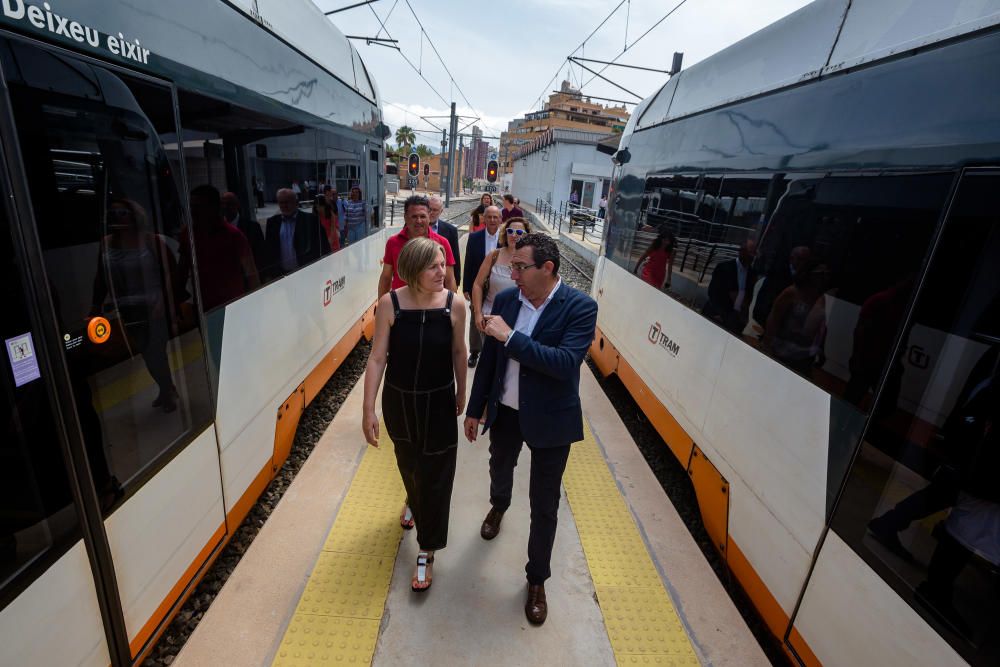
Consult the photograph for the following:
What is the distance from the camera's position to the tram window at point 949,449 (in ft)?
5.81

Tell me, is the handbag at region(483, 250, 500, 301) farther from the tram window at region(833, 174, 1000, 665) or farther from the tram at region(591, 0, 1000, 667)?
the tram window at region(833, 174, 1000, 665)

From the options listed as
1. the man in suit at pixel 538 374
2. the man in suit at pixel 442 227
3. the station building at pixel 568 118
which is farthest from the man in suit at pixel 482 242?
the station building at pixel 568 118

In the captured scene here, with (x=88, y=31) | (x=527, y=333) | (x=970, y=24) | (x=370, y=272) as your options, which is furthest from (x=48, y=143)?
(x=370, y=272)

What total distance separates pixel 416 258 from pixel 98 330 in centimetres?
130

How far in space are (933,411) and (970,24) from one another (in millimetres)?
1527

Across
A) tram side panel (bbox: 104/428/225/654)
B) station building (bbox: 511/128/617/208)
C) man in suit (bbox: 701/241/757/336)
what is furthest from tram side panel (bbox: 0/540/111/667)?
station building (bbox: 511/128/617/208)

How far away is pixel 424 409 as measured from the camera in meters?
2.79

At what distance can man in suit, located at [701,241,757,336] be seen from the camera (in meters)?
3.38

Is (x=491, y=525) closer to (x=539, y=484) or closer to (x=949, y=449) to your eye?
(x=539, y=484)

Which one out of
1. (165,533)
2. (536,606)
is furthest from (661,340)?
(165,533)

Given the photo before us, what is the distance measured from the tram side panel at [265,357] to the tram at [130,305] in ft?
0.06

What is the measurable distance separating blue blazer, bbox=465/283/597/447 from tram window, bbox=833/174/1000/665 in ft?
4.22

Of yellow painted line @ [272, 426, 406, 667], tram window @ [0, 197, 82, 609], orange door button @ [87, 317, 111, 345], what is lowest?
yellow painted line @ [272, 426, 406, 667]

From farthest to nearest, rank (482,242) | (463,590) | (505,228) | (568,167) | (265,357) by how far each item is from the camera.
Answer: (568,167), (482,242), (505,228), (265,357), (463,590)
